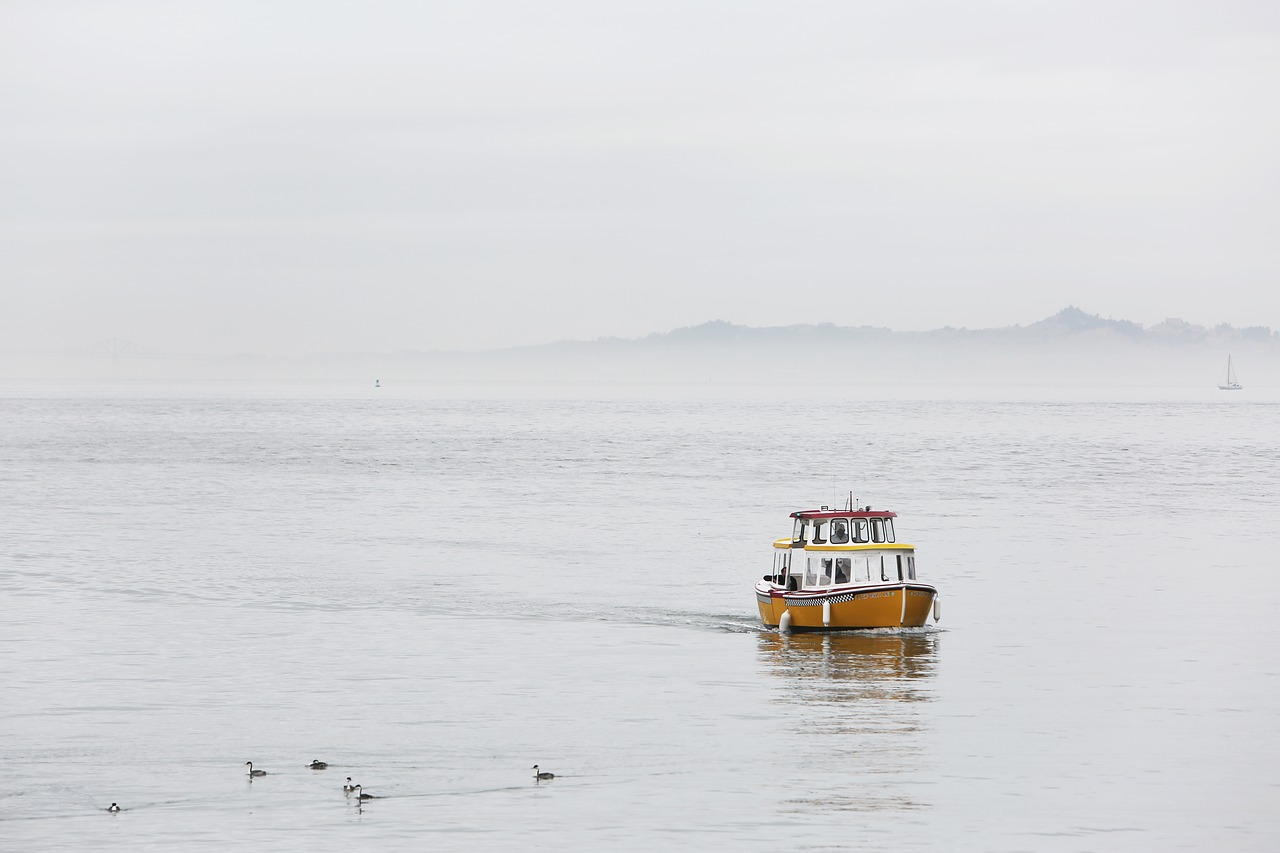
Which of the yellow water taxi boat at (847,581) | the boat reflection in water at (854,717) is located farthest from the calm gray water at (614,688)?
the yellow water taxi boat at (847,581)

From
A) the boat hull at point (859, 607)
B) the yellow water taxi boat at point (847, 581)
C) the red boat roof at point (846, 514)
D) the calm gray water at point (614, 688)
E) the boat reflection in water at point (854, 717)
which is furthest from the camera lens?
the red boat roof at point (846, 514)

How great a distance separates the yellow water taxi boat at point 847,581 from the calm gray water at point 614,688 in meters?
0.93

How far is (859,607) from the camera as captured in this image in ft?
170

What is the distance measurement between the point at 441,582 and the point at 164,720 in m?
28.8

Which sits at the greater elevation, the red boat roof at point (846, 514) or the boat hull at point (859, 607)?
the red boat roof at point (846, 514)

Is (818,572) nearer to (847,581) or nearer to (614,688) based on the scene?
(847,581)

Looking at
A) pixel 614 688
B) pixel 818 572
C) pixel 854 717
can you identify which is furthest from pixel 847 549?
pixel 854 717

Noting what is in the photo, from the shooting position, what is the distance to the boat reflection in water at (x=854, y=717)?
3232 cm

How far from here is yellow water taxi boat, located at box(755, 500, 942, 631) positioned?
5191cm

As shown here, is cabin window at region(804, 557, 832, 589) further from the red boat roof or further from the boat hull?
the red boat roof

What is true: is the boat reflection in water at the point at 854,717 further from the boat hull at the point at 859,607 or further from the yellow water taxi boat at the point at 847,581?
the yellow water taxi boat at the point at 847,581

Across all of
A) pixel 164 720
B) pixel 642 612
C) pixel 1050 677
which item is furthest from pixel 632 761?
pixel 642 612

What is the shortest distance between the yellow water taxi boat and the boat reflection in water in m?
0.62

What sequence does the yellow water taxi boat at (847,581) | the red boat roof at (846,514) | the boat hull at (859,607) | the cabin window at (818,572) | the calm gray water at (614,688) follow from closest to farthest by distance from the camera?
1. the calm gray water at (614,688)
2. the boat hull at (859,607)
3. the yellow water taxi boat at (847,581)
4. the red boat roof at (846,514)
5. the cabin window at (818,572)
